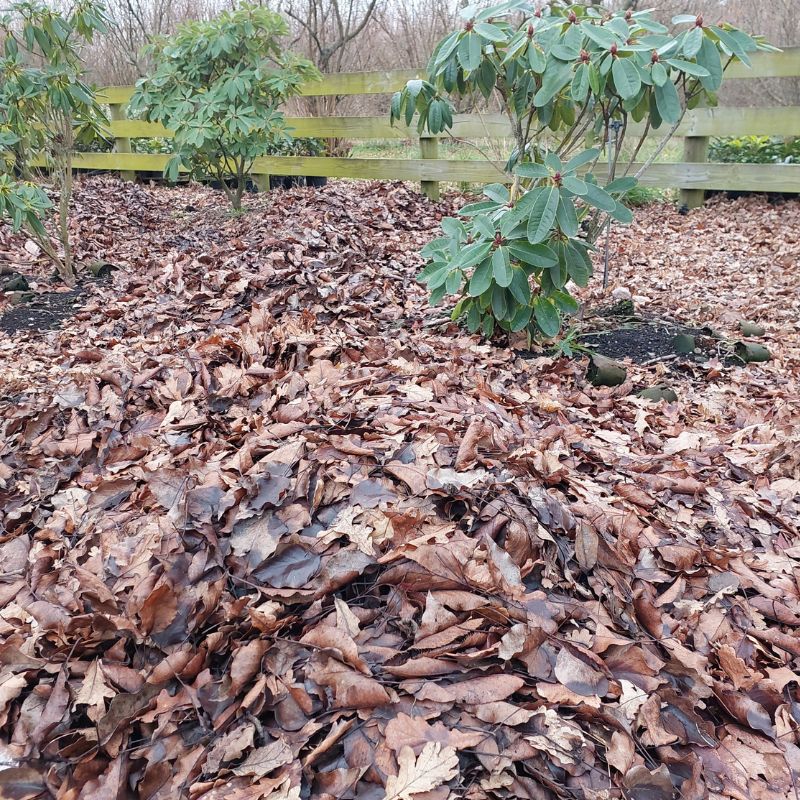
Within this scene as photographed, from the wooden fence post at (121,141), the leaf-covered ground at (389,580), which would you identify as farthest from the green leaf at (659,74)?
the wooden fence post at (121,141)

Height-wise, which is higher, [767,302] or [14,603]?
[767,302]

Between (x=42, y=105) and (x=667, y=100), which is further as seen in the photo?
(x=42, y=105)

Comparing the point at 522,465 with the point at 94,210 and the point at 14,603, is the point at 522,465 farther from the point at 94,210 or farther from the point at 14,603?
the point at 94,210

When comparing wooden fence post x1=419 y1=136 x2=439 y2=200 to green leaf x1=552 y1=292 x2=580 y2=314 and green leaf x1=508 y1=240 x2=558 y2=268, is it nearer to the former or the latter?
green leaf x1=552 y1=292 x2=580 y2=314

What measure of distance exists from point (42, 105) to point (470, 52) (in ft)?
9.26

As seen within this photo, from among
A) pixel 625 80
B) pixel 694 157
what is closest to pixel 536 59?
pixel 625 80

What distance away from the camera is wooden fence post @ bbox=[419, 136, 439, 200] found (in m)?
5.90

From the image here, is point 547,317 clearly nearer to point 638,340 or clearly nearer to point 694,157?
point 638,340

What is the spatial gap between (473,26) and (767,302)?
2.21 metres

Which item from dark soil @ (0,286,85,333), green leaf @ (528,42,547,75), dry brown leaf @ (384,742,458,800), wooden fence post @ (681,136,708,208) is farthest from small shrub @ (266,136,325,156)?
dry brown leaf @ (384,742,458,800)

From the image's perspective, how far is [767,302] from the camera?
3555 millimetres

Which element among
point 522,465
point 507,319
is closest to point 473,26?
point 507,319

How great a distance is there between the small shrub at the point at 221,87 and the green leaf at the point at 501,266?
10.6 ft

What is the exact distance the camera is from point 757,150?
19.6ft
